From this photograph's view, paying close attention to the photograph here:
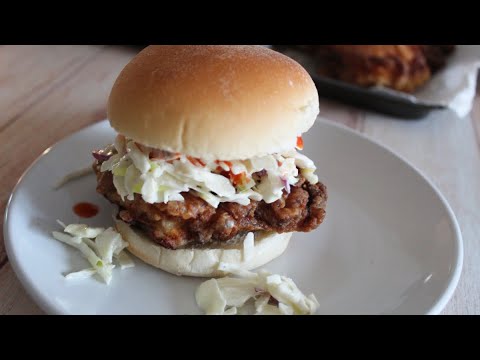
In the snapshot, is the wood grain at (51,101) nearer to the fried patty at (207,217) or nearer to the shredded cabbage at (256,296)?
the fried patty at (207,217)

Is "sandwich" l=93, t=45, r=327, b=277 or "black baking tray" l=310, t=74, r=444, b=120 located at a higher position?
"sandwich" l=93, t=45, r=327, b=277

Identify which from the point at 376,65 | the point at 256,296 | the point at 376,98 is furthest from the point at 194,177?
the point at 376,65

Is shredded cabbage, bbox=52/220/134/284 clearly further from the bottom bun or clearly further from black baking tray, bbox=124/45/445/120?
black baking tray, bbox=124/45/445/120

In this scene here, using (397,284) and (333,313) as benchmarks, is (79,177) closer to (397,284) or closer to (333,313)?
(333,313)

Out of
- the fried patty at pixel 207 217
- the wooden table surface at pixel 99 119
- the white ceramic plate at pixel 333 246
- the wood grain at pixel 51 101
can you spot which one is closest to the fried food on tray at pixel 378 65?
the wooden table surface at pixel 99 119

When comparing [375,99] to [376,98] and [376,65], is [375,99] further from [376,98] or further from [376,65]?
[376,65]

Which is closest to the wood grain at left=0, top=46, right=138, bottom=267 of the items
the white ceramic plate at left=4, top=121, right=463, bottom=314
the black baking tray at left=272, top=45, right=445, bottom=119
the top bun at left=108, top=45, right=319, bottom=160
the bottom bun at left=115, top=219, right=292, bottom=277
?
the white ceramic plate at left=4, top=121, right=463, bottom=314
